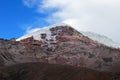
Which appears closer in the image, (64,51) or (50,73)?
(50,73)

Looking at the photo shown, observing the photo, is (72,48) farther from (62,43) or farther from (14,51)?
(14,51)

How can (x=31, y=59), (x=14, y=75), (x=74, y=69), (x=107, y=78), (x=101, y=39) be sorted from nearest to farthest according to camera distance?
(x=107, y=78), (x=74, y=69), (x=14, y=75), (x=31, y=59), (x=101, y=39)

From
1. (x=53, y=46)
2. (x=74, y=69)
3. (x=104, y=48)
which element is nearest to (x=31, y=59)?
(x=53, y=46)

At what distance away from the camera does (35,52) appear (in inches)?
5157

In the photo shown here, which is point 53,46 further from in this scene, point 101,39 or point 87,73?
point 87,73

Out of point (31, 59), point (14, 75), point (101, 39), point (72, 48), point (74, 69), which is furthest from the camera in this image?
point (101, 39)

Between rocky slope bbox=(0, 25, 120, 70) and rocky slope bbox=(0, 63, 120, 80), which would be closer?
rocky slope bbox=(0, 63, 120, 80)

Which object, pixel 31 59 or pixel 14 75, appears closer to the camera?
pixel 14 75

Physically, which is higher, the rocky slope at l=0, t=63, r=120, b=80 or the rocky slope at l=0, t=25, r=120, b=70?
the rocky slope at l=0, t=25, r=120, b=70

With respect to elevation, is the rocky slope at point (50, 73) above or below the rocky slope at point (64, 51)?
below

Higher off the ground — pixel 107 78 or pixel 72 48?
pixel 72 48

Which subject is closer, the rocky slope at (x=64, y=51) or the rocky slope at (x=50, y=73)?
the rocky slope at (x=50, y=73)

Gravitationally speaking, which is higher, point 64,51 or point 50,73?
point 64,51

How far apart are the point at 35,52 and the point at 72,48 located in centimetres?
1672
